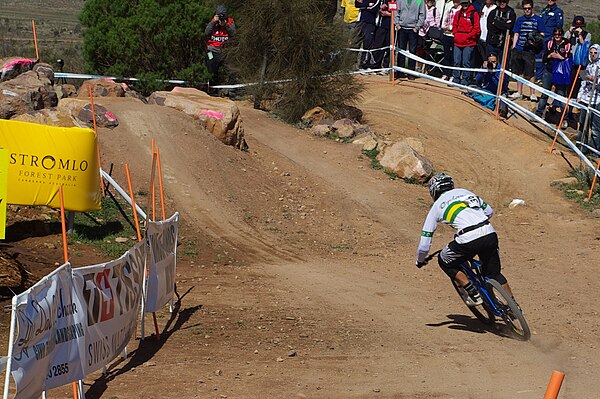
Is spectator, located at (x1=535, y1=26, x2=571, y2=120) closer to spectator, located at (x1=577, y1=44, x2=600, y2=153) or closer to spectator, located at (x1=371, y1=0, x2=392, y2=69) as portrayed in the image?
spectator, located at (x1=577, y1=44, x2=600, y2=153)

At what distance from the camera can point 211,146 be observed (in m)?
17.8

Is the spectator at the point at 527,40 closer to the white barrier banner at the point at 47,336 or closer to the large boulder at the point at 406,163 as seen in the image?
the large boulder at the point at 406,163

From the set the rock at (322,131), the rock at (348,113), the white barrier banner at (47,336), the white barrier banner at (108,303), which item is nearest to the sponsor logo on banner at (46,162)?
the white barrier banner at (108,303)

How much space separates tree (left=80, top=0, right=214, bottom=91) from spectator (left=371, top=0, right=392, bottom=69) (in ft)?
14.1

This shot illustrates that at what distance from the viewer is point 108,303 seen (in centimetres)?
812

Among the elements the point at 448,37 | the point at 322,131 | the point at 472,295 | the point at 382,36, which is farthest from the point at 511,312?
the point at 382,36

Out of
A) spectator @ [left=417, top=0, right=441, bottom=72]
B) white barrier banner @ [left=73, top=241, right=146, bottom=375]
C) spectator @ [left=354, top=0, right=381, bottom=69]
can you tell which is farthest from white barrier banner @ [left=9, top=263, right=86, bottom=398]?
spectator @ [left=417, top=0, right=441, bottom=72]

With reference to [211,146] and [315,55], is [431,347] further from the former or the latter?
[315,55]

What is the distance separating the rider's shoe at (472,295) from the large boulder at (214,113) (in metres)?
9.08

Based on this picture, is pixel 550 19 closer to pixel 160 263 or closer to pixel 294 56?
pixel 294 56

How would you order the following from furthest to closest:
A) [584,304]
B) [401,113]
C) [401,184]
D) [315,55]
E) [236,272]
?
[401,113] < [315,55] < [401,184] < [236,272] < [584,304]

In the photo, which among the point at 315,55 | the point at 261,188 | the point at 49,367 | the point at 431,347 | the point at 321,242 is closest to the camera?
the point at 49,367

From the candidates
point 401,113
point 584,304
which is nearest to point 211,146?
point 401,113

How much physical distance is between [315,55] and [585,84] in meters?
5.81
